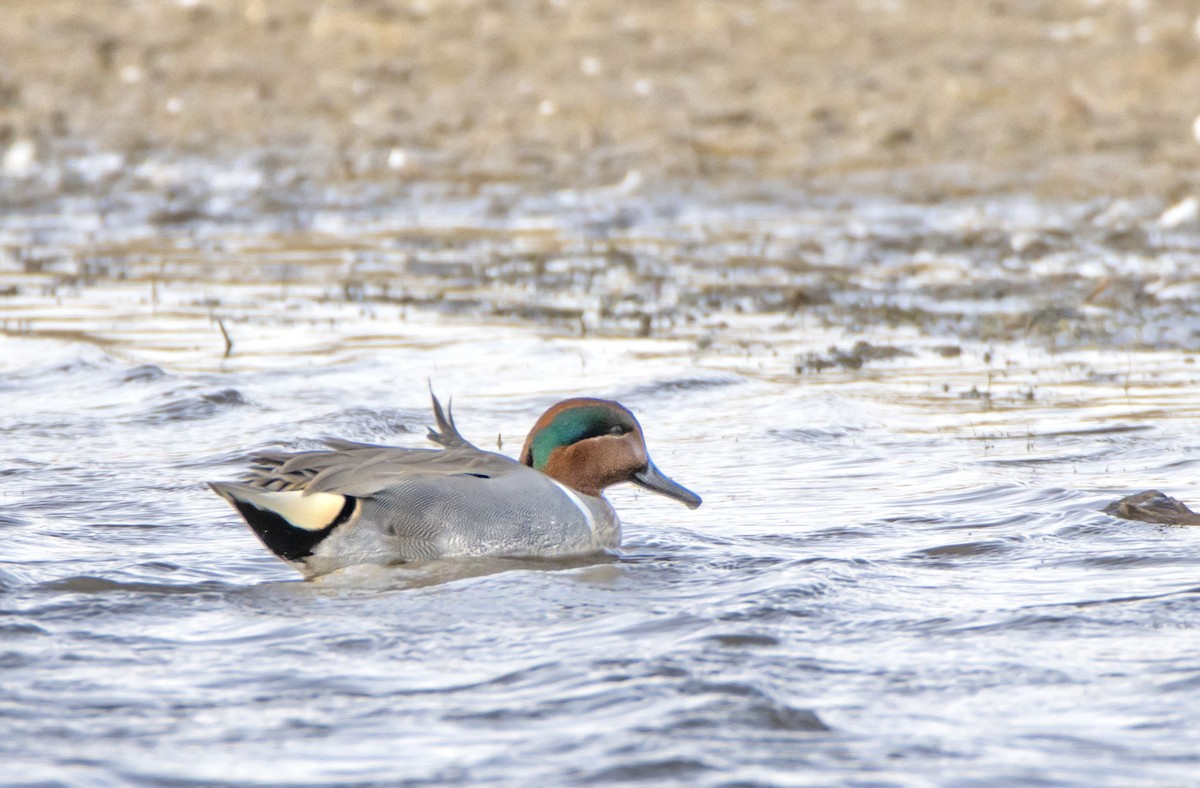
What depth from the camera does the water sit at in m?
3.96

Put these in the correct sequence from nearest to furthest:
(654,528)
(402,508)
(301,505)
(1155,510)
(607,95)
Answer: (301,505) → (402,508) → (1155,510) → (654,528) → (607,95)

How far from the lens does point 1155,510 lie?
230 inches

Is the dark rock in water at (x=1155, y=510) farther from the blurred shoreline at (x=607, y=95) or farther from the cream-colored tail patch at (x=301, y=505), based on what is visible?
the blurred shoreline at (x=607, y=95)

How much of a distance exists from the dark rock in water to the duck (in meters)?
1.71

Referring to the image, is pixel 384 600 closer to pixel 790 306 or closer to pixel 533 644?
pixel 533 644

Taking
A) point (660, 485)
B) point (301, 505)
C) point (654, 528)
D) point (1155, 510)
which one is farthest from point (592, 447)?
point (1155, 510)

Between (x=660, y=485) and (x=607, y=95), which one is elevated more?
(x=607, y=95)

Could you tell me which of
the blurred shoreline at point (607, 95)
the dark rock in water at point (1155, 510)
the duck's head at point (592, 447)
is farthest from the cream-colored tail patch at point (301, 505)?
the blurred shoreline at point (607, 95)

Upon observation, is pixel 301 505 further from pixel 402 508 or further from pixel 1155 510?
pixel 1155 510

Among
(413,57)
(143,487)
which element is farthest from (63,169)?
(143,487)

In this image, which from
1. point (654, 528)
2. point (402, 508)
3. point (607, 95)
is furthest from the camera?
point (607, 95)

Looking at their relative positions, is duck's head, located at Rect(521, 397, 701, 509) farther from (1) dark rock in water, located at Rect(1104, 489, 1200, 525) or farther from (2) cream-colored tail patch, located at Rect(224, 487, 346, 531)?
(1) dark rock in water, located at Rect(1104, 489, 1200, 525)

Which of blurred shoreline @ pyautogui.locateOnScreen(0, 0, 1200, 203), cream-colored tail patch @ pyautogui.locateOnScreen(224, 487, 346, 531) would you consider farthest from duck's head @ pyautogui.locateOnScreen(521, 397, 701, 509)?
blurred shoreline @ pyautogui.locateOnScreen(0, 0, 1200, 203)

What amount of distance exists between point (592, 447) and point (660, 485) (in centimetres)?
26
